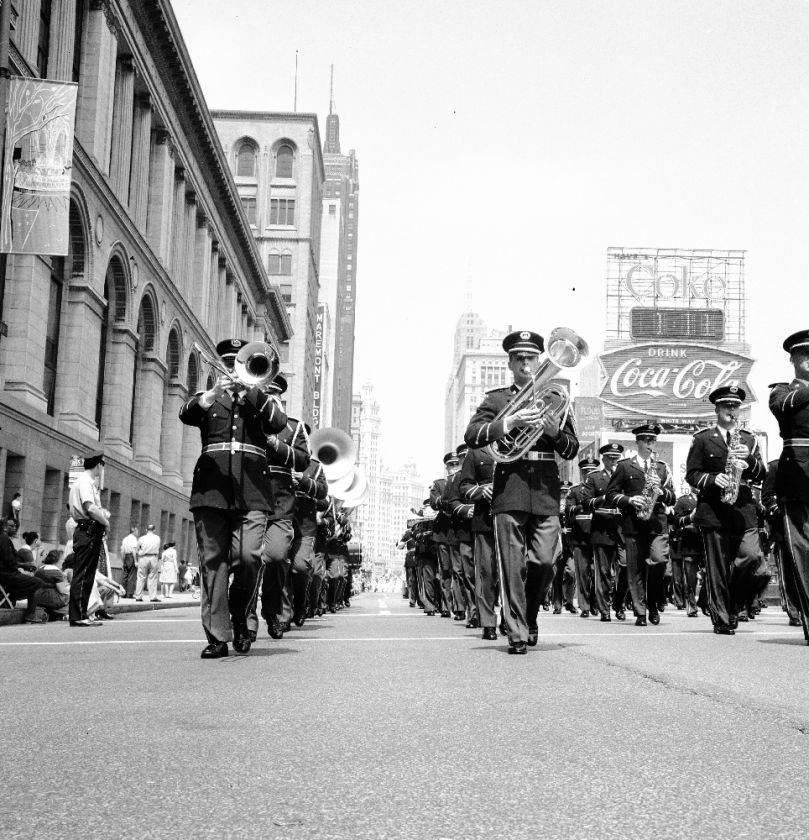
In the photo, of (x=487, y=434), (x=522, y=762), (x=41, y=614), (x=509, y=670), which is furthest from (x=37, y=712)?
(x=41, y=614)

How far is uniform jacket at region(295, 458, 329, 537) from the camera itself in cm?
1211

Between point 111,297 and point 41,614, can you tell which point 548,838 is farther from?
point 111,297

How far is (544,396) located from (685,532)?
13079 millimetres

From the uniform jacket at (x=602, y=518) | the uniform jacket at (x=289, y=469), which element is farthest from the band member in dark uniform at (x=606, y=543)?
the uniform jacket at (x=289, y=469)

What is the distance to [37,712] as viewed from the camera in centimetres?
554

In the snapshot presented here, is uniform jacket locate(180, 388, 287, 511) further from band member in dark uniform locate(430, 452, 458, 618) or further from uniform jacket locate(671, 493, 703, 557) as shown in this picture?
uniform jacket locate(671, 493, 703, 557)

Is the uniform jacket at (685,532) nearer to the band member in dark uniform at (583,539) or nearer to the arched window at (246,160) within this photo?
the band member in dark uniform at (583,539)

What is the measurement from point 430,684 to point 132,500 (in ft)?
120

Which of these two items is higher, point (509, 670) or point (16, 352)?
point (16, 352)

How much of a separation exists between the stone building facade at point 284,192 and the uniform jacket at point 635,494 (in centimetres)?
8601

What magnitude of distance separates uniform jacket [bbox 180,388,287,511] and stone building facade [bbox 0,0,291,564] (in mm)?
20396

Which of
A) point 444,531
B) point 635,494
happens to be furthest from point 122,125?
point 635,494

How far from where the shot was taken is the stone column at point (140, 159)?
140 feet

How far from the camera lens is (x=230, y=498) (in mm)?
8492
